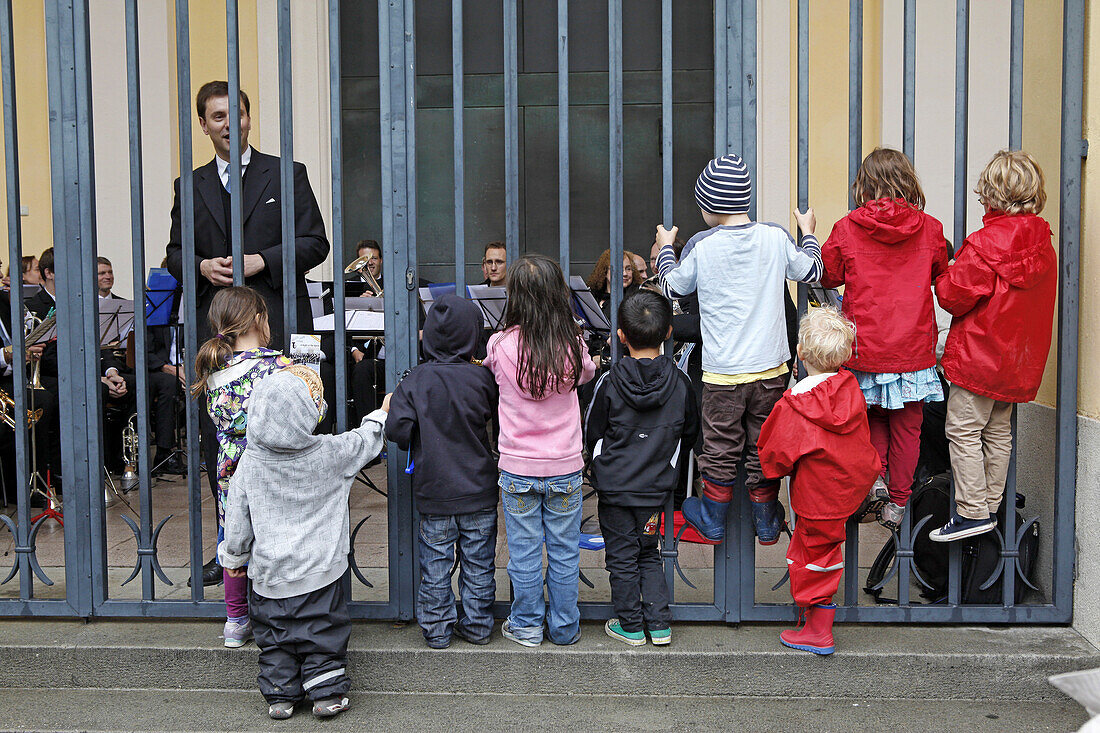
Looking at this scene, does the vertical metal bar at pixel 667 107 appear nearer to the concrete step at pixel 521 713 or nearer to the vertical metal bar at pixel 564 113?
the vertical metal bar at pixel 564 113

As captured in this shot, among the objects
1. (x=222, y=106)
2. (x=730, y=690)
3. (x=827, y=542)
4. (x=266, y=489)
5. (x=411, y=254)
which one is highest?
(x=222, y=106)

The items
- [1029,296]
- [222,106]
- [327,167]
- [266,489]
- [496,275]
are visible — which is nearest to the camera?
[266,489]

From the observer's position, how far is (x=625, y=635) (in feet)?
12.4

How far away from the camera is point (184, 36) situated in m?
3.87

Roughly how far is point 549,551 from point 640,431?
1.85ft

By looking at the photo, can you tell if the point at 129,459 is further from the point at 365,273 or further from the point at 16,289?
the point at 16,289

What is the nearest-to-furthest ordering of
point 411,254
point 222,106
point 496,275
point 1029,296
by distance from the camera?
1. point 1029,296
2. point 411,254
3. point 222,106
4. point 496,275

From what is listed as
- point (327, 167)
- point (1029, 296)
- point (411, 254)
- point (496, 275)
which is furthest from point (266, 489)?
point (327, 167)

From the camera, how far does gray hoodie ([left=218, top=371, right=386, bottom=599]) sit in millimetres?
3344

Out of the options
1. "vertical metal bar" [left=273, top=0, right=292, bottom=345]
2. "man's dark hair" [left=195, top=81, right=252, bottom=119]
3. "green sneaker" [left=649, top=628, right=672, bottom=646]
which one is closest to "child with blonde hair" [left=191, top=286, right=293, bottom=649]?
"vertical metal bar" [left=273, top=0, right=292, bottom=345]

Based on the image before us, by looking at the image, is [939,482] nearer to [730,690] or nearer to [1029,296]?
[1029,296]

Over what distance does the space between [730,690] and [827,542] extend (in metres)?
0.65

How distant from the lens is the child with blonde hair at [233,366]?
362 cm

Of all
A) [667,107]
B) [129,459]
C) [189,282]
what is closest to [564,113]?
[667,107]
